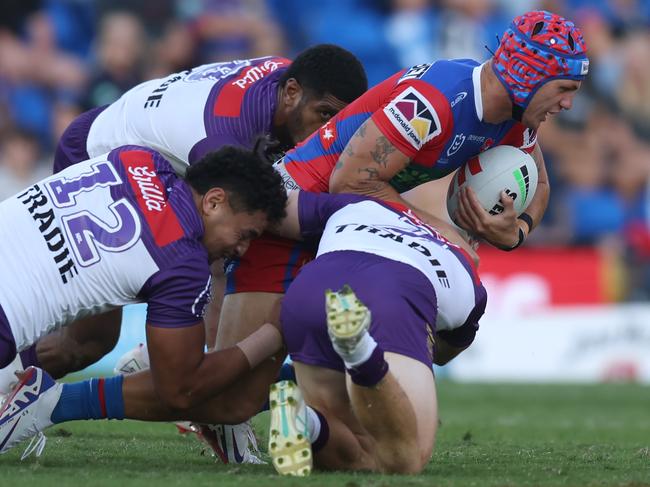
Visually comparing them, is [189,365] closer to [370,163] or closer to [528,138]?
[370,163]

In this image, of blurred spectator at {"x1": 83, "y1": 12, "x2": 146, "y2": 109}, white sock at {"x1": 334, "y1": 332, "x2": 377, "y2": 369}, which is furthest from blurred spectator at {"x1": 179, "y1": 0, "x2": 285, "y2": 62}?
white sock at {"x1": 334, "y1": 332, "x2": 377, "y2": 369}

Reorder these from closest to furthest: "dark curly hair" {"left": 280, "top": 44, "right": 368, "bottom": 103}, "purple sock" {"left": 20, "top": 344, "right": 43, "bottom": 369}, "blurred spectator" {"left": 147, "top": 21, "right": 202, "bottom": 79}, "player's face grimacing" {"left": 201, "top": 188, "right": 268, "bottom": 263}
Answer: "player's face grimacing" {"left": 201, "top": 188, "right": 268, "bottom": 263} → "purple sock" {"left": 20, "top": 344, "right": 43, "bottom": 369} → "dark curly hair" {"left": 280, "top": 44, "right": 368, "bottom": 103} → "blurred spectator" {"left": 147, "top": 21, "right": 202, "bottom": 79}

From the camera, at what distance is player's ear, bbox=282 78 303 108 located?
25.9ft

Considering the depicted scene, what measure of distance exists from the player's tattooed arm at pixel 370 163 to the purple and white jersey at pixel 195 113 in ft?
2.73

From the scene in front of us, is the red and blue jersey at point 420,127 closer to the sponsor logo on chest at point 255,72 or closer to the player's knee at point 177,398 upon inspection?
the sponsor logo on chest at point 255,72

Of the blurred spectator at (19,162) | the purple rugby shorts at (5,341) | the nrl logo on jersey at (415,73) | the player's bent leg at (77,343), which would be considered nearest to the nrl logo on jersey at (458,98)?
the nrl logo on jersey at (415,73)

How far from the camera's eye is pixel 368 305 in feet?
20.1

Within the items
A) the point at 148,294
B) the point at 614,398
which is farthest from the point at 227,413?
the point at 614,398

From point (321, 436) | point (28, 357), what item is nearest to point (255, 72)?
point (28, 357)

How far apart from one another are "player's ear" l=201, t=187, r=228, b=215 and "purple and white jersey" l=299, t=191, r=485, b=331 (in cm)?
60

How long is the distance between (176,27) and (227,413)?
12432mm

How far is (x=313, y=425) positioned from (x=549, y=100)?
248 centimetres

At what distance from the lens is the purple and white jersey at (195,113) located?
25.4 ft

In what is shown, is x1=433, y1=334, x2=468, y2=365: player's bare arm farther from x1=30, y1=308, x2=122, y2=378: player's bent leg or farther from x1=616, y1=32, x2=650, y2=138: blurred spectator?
x1=616, y1=32, x2=650, y2=138: blurred spectator
